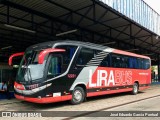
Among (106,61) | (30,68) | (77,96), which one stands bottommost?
(77,96)

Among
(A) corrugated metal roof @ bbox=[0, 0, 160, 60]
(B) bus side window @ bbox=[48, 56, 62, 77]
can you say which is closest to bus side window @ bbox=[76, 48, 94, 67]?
(B) bus side window @ bbox=[48, 56, 62, 77]

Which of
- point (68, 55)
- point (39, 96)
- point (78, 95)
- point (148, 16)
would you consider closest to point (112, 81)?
point (78, 95)

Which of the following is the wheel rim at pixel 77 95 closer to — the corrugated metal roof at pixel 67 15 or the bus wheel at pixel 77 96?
the bus wheel at pixel 77 96

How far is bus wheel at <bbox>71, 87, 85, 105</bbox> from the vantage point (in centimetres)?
1121

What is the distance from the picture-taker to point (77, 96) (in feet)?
37.5

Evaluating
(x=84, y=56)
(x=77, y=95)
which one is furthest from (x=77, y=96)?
(x=84, y=56)

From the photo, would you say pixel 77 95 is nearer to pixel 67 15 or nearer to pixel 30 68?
pixel 30 68

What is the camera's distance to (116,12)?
1605 cm

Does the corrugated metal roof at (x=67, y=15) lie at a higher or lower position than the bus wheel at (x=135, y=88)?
higher

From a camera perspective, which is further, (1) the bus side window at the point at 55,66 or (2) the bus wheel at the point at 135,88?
(2) the bus wheel at the point at 135,88

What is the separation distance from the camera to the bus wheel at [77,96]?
11.2 m

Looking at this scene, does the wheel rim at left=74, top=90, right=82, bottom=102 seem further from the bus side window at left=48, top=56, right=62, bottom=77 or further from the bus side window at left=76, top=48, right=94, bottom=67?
the bus side window at left=48, top=56, right=62, bottom=77

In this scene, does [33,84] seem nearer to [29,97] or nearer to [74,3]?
[29,97]

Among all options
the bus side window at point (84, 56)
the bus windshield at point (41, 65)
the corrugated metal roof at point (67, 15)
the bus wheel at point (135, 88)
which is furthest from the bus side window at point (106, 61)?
the bus wheel at point (135, 88)
